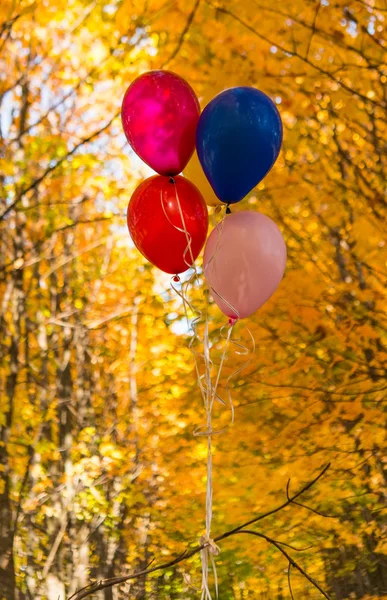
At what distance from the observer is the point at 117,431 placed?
8359 millimetres

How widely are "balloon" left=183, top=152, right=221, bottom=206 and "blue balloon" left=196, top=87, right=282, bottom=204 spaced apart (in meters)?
0.23

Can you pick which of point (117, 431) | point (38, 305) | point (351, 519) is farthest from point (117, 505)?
point (351, 519)

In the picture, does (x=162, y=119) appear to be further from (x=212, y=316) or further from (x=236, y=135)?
(x=212, y=316)

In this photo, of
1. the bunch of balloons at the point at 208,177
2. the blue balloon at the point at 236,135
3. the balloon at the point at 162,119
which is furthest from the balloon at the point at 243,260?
the balloon at the point at 162,119

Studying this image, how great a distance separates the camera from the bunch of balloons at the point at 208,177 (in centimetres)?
215

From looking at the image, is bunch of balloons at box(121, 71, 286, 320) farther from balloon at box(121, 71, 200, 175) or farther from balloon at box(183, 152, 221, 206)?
balloon at box(183, 152, 221, 206)

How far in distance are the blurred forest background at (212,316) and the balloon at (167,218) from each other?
0.11 metres

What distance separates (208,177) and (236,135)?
0.20m

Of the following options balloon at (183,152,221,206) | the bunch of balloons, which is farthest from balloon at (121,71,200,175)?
balloon at (183,152,221,206)

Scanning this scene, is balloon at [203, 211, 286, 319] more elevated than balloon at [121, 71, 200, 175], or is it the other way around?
balloon at [121, 71, 200, 175]

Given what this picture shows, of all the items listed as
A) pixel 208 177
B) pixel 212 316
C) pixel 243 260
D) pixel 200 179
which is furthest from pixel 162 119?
pixel 212 316

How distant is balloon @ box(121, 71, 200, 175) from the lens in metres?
2.18

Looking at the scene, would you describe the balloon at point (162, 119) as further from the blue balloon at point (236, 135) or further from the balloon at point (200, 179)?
the balloon at point (200, 179)

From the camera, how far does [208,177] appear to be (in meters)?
2.28
